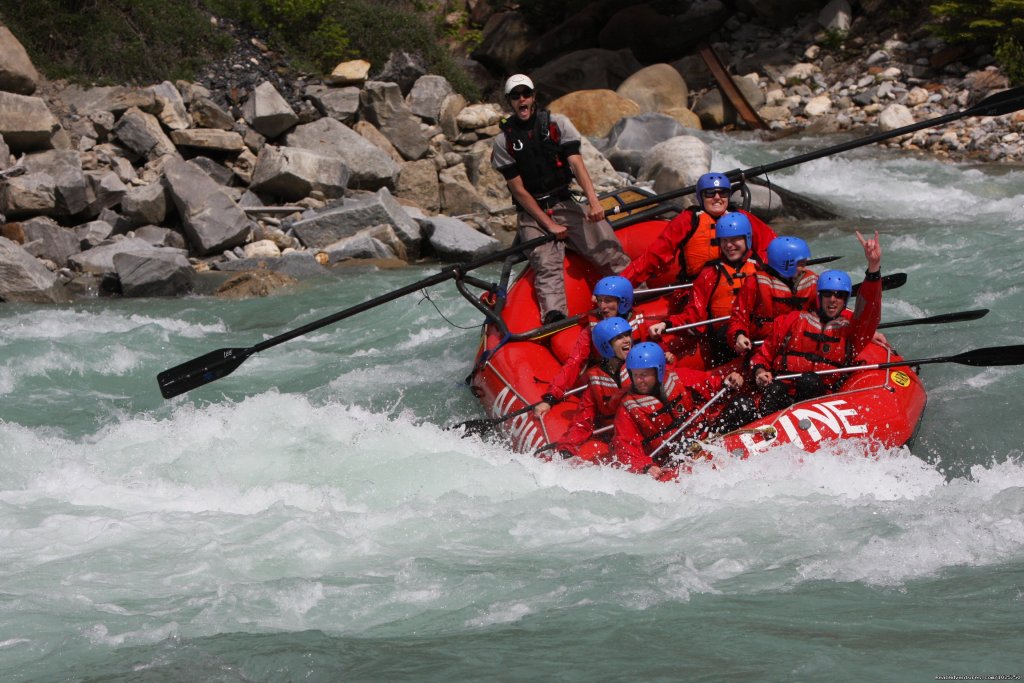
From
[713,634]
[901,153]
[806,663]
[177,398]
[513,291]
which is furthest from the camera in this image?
[901,153]

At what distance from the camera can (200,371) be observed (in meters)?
6.75

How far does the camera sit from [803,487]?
5.00m

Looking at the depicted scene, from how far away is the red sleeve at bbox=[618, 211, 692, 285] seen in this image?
6359 millimetres

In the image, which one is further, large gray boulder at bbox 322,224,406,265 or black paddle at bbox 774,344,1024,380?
large gray boulder at bbox 322,224,406,265

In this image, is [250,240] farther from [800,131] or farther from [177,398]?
[800,131]

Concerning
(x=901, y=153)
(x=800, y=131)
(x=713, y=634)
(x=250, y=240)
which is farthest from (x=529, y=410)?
(x=800, y=131)

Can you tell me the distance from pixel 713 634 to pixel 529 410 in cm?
236

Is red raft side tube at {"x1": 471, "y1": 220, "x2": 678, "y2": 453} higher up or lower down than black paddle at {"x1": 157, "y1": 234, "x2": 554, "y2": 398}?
lower down

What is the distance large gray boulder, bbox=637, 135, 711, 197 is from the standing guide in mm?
5414

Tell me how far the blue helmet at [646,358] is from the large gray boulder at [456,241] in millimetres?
5915

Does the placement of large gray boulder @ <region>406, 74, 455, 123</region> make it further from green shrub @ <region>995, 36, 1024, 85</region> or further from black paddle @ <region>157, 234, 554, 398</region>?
black paddle @ <region>157, 234, 554, 398</region>

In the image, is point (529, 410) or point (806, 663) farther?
point (529, 410)

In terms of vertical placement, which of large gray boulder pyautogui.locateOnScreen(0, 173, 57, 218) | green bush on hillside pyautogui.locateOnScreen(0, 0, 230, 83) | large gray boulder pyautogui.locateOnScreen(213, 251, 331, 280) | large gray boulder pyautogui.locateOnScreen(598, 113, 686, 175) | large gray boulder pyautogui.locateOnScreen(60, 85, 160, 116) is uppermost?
green bush on hillside pyautogui.locateOnScreen(0, 0, 230, 83)

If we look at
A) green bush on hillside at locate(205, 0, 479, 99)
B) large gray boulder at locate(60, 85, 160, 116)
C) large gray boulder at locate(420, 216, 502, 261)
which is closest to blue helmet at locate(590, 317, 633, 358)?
large gray boulder at locate(420, 216, 502, 261)
